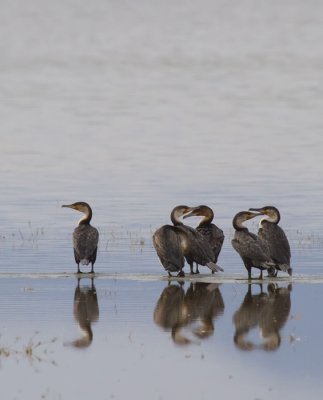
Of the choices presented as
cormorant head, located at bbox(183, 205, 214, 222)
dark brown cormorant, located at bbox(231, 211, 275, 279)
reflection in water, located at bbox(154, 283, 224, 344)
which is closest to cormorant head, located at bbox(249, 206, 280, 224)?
cormorant head, located at bbox(183, 205, 214, 222)

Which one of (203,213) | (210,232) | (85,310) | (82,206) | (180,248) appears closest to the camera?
(85,310)

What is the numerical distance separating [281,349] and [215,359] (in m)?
1.09

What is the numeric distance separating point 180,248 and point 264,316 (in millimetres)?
6443

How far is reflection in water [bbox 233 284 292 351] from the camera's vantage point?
15.3 metres

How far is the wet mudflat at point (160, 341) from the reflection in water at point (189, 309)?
0.06ft

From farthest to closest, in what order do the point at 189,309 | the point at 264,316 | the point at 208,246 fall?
the point at 208,246 < the point at 189,309 < the point at 264,316

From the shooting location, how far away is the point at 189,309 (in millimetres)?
18984

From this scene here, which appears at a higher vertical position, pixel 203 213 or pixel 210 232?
pixel 203 213

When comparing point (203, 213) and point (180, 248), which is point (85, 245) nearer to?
point (180, 248)

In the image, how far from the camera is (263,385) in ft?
41.2

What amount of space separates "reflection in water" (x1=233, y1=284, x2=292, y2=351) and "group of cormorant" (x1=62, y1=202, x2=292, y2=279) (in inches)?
49.4

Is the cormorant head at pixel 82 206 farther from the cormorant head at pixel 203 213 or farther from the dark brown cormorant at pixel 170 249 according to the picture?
the dark brown cormorant at pixel 170 249

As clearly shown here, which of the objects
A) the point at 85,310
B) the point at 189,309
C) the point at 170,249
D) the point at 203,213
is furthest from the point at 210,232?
the point at 85,310

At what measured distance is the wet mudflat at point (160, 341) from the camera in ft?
41.2
